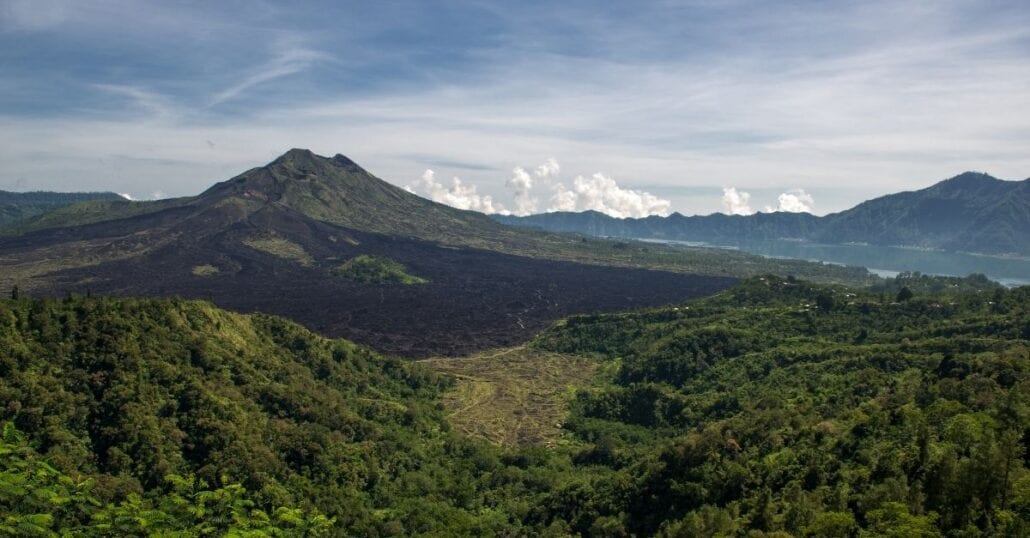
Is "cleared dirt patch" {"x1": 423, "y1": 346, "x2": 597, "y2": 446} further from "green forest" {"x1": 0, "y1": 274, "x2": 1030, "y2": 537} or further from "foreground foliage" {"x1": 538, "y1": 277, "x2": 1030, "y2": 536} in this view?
"foreground foliage" {"x1": 538, "y1": 277, "x2": 1030, "y2": 536}

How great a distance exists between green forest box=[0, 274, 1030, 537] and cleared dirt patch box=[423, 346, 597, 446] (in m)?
3.07

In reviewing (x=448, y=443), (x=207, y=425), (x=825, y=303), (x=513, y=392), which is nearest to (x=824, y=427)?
(x=448, y=443)

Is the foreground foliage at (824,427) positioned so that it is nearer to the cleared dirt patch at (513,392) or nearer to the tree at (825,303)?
the tree at (825,303)

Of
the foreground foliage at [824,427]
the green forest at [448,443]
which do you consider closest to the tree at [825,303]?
the foreground foliage at [824,427]

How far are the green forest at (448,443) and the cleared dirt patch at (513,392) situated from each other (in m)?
3.07

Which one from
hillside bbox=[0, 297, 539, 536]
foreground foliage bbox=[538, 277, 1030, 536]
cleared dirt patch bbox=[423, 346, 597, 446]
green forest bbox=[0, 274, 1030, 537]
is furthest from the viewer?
cleared dirt patch bbox=[423, 346, 597, 446]

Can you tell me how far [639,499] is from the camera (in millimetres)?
43344

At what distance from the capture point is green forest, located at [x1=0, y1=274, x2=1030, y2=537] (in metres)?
29.8

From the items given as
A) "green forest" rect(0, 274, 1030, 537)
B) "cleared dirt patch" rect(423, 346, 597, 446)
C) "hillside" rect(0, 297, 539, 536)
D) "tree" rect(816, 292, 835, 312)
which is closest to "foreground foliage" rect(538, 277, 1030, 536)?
"green forest" rect(0, 274, 1030, 537)

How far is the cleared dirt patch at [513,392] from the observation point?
71.1 meters

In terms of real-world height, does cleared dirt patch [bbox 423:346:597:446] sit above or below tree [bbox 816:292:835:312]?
below

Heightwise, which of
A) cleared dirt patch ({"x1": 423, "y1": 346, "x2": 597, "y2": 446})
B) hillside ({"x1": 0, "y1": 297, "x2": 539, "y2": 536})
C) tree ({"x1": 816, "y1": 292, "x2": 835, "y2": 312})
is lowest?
cleared dirt patch ({"x1": 423, "y1": 346, "x2": 597, "y2": 446})

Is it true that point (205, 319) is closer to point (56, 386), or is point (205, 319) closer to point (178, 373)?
point (178, 373)

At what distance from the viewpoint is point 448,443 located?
62.7 meters
